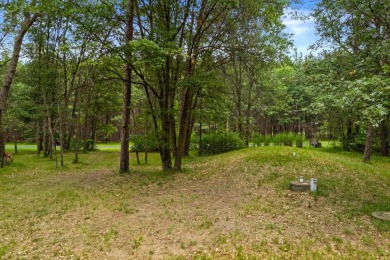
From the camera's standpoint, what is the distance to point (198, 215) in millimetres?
6148

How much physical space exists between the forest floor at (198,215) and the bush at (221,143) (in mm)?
6862

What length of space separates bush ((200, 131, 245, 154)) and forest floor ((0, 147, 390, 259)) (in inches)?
270

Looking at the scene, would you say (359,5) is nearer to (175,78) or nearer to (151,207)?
(175,78)

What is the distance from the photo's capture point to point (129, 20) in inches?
398

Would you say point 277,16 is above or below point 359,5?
above

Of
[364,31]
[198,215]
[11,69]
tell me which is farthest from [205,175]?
[11,69]

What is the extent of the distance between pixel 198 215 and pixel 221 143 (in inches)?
453

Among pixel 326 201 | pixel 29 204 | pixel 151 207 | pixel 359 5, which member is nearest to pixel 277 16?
pixel 359 5

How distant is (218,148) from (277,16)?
905 cm

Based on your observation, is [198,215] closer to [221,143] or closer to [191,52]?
[191,52]

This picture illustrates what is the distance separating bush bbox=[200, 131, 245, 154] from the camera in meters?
17.5

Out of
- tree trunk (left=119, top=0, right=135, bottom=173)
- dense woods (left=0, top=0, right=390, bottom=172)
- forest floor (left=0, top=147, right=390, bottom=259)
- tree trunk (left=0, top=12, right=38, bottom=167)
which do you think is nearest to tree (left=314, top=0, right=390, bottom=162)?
dense woods (left=0, top=0, right=390, bottom=172)

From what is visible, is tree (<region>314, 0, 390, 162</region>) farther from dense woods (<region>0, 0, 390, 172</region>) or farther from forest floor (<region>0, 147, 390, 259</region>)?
forest floor (<region>0, 147, 390, 259</region>)

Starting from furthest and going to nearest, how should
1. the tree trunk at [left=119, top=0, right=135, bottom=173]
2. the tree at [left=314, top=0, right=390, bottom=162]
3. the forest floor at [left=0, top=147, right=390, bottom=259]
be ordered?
the tree trunk at [left=119, top=0, right=135, bottom=173]
the tree at [left=314, top=0, right=390, bottom=162]
the forest floor at [left=0, top=147, right=390, bottom=259]
